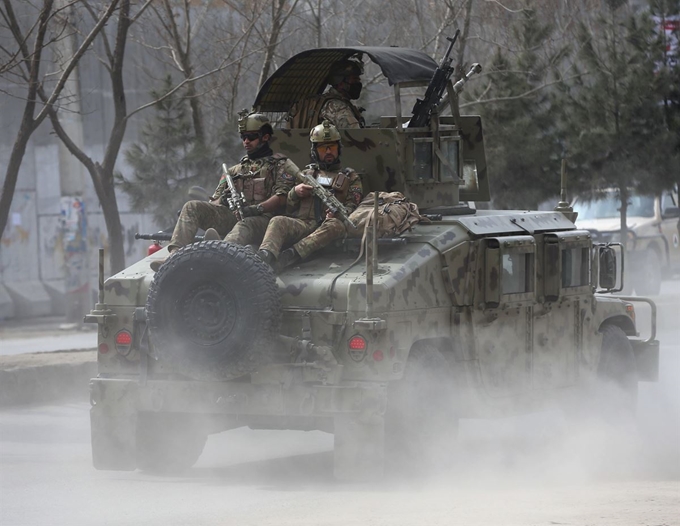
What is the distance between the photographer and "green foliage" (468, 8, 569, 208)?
65.1 ft

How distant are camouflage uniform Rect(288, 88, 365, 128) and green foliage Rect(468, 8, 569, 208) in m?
7.56

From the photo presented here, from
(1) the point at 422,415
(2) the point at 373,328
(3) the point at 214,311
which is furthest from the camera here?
(1) the point at 422,415

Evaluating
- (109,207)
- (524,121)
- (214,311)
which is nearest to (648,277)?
(524,121)

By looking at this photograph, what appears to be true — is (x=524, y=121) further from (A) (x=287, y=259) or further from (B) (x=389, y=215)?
(A) (x=287, y=259)

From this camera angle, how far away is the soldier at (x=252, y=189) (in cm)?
1035

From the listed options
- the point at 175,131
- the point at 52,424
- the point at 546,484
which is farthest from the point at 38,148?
the point at 546,484

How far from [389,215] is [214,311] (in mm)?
1388

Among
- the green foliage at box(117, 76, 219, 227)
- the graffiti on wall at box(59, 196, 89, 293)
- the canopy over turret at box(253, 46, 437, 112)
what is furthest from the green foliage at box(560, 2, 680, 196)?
the graffiti on wall at box(59, 196, 89, 293)

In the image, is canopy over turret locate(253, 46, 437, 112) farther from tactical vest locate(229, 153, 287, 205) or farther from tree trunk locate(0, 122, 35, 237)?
tree trunk locate(0, 122, 35, 237)

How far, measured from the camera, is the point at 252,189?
10.6 metres

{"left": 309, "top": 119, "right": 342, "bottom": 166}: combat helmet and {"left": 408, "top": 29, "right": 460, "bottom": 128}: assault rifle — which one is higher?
{"left": 408, "top": 29, "right": 460, "bottom": 128}: assault rifle

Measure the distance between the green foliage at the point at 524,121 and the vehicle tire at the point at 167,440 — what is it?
1024cm

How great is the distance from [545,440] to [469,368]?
74.9 inches

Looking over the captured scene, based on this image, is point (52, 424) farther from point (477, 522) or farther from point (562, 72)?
point (562, 72)
